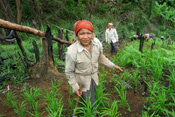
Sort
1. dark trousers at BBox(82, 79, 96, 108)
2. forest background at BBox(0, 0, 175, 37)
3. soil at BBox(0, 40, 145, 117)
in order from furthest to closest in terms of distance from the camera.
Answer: forest background at BBox(0, 0, 175, 37)
soil at BBox(0, 40, 145, 117)
dark trousers at BBox(82, 79, 96, 108)

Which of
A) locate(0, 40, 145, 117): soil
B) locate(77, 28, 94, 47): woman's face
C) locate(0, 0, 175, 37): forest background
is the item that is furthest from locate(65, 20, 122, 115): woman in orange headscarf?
locate(0, 0, 175, 37): forest background

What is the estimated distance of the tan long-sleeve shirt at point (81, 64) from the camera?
178 cm

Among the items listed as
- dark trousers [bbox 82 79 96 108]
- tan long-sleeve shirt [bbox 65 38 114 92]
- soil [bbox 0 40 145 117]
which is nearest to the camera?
tan long-sleeve shirt [bbox 65 38 114 92]

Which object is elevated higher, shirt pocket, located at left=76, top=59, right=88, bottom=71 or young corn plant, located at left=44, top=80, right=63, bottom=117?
shirt pocket, located at left=76, top=59, right=88, bottom=71

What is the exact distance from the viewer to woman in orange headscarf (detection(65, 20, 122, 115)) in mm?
1714

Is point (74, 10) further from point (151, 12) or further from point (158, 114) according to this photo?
point (158, 114)

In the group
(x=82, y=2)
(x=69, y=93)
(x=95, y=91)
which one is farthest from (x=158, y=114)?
(x=82, y=2)

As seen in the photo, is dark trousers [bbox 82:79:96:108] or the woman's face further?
dark trousers [bbox 82:79:96:108]

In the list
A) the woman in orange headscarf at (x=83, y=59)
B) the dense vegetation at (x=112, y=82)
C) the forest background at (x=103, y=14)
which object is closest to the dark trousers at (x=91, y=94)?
the woman in orange headscarf at (x=83, y=59)

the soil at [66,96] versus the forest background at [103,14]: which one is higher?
the forest background at [103,14]

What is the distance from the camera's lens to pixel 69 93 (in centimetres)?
258

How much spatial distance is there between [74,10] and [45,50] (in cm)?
767

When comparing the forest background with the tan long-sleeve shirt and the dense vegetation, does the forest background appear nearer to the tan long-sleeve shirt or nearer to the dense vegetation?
the dense vegetation

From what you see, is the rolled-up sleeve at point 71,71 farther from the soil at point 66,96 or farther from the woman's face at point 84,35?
the soil at point 66,96
